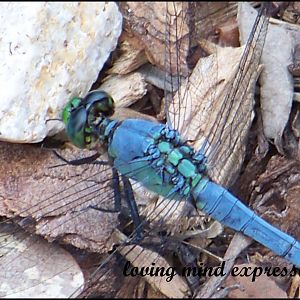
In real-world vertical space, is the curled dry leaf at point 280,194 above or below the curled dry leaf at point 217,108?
below

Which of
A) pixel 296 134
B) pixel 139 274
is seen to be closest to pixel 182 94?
pixel 296 134

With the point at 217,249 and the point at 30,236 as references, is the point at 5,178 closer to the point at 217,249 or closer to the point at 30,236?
the point at 30,236

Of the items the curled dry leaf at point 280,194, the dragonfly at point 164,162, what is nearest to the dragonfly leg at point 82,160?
the dragonfly at point 164,162

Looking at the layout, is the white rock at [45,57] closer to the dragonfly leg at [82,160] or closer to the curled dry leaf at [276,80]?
the dragonfly leg at [82,160]

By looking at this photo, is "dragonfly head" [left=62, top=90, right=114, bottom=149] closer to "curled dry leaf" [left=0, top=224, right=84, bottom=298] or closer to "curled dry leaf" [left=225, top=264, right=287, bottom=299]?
"curled dry leaf" [left=0, top=224, right=84, bottom=298]

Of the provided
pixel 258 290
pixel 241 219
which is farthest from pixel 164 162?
pixel 258 290
